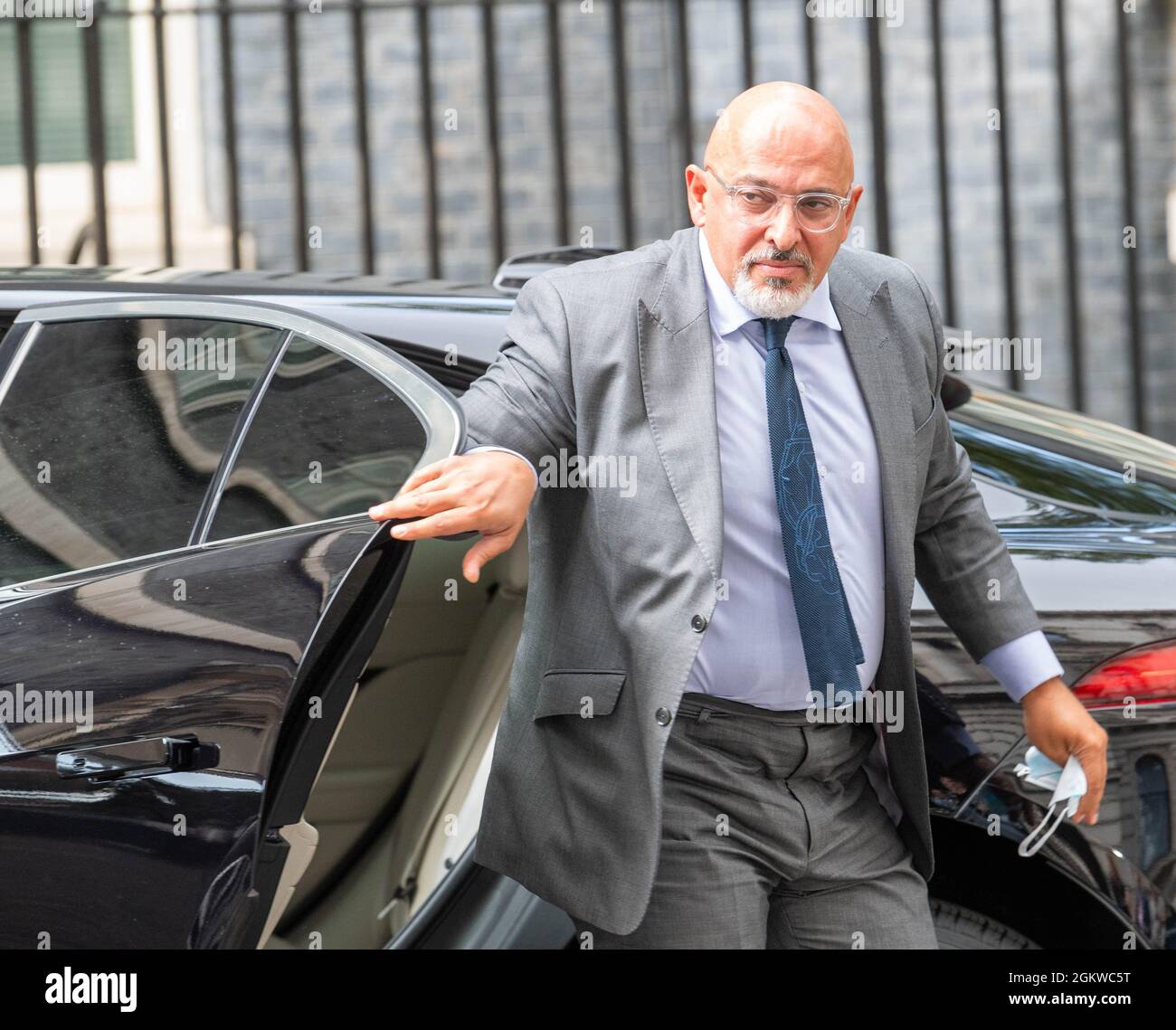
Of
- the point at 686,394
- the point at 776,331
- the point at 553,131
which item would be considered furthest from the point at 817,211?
the point at 553,131

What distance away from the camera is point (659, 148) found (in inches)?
290

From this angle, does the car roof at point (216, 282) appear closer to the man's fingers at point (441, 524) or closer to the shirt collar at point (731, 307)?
the shirt collar at point (731, 307)

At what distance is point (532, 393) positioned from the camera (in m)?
1.93

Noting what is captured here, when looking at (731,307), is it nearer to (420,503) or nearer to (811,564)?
(811,564)

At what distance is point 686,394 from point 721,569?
22 centimetres

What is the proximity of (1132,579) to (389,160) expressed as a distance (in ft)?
18.2

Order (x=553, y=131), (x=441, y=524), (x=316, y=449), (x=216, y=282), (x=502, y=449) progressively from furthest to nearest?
(x=553, y=131) → (x=216, y=282) → (x=316, y=449) → (x=502, y=449) → (x=441, y=524)

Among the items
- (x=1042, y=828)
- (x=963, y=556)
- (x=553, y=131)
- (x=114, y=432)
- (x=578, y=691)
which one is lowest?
(x=1042, y=828)

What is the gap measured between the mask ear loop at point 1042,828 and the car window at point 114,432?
124 cm

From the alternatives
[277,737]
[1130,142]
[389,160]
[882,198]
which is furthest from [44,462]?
[389,160]

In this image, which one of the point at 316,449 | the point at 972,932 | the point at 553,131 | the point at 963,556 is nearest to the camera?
the point at 316,449

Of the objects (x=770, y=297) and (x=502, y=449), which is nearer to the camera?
(x=502, y=449)

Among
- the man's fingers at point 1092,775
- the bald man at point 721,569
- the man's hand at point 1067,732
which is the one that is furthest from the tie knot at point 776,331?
the man's fingers at point 1092,775

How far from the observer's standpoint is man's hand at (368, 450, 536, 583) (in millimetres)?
1718
